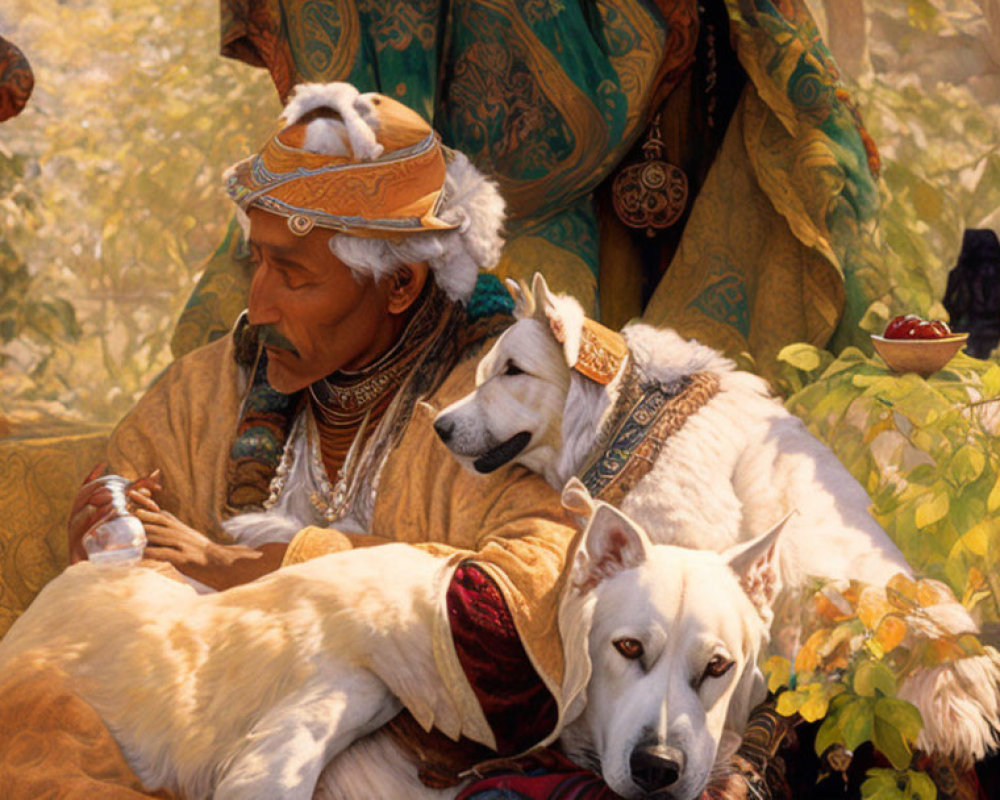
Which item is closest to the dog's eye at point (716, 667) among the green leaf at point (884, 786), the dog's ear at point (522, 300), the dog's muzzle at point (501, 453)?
the green leaf at point (884, 786)

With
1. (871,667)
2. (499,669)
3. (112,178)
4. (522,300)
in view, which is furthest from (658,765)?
(112,178)

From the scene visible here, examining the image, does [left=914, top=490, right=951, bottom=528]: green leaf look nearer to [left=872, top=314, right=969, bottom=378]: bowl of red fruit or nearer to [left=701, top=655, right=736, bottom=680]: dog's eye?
[left=872, top=314, right=969, bottom=378]: bowl of red fruit

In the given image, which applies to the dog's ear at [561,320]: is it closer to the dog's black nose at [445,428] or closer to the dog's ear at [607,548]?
the dog's black nose at [445,428]

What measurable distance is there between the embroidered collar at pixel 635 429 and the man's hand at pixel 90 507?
931 millimetres

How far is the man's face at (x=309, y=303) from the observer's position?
3.14 metres

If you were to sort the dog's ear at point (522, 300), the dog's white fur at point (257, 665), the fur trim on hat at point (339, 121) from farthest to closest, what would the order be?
the fur trim on hat at point (339, 121)
the dog's ear at point (522, 300)
the dog's white fur at point (257, 665)

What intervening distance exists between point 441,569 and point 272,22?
1.82 metres

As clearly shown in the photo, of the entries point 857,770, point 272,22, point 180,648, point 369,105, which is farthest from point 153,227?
point 857,770

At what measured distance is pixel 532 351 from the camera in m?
2.92

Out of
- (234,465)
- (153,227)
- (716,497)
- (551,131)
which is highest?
(551,131)

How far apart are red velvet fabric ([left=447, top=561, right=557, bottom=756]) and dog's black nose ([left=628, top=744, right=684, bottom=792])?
26cm

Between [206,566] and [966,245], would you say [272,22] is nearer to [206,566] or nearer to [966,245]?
[206,566]

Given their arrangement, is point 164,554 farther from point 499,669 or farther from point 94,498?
point 499,669

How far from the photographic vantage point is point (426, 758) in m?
2.66
